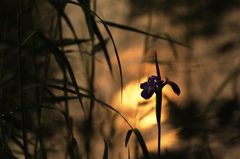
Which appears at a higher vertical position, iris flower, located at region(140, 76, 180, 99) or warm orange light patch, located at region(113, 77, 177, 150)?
warm orange light patch, located at region(113, 77, 177, 150)

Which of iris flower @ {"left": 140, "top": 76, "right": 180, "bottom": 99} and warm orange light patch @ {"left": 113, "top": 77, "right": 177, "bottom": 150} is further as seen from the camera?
warm orange light patch @ {"left": 113, "top": 77, "right": 177, "bottom": 150}

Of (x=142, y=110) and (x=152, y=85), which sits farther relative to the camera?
(x=142, y=110)

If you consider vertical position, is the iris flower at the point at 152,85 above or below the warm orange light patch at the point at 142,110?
below

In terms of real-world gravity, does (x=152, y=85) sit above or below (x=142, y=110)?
below

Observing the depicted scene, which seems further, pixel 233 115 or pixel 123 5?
pixel 123 5

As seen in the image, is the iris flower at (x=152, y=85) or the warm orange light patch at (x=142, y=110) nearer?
the iris flower at (x=152, y=85)

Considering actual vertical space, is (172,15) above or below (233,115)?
above

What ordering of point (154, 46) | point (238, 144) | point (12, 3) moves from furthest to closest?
point (12, 3) → point (154, 46) → point (238, 144)

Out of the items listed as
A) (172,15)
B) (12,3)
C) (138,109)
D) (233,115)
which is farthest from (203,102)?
(12,3)

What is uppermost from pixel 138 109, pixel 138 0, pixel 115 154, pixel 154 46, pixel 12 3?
pixel 12 3

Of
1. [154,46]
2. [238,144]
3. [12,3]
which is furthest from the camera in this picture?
[12,3]

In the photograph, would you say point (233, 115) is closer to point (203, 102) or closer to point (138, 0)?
point (203, 102)
